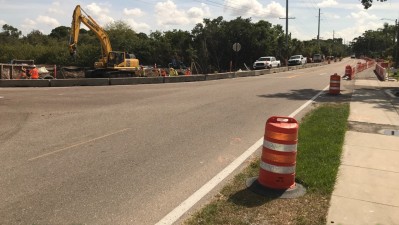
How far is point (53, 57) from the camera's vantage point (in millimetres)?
59562

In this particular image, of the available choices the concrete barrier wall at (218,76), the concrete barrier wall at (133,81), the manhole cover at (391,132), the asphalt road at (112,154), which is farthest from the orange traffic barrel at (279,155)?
the concrete barrier wall at (218,76)

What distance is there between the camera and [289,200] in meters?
5.39

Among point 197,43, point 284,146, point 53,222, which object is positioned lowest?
point 53,222

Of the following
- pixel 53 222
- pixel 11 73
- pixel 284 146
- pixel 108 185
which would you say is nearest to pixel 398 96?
pixel 284 146

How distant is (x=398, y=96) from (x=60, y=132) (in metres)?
15.8

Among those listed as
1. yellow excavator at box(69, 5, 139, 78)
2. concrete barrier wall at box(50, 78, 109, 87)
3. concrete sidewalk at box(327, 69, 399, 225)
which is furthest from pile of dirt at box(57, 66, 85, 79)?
concrete sidewalk at box(327, 69, 399, 225)

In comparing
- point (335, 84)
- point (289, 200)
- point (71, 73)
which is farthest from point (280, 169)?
point (71, 73)

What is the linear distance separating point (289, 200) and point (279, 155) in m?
0.64

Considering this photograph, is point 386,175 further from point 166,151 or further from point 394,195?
point 166,151

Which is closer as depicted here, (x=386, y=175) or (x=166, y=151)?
(x=386, y=175)

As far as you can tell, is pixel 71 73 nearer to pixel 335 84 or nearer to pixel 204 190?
pixel 335 84

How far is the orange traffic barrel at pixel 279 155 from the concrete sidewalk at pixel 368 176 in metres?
0.71

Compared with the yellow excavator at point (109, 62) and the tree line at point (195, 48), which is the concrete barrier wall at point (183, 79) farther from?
the tree line at point (195, 48)

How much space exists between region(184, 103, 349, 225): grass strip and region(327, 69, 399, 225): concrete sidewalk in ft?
0.56
